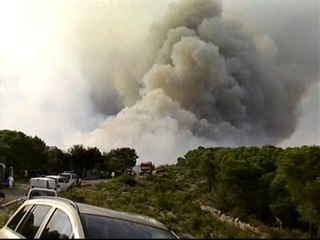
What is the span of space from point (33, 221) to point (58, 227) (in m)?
0.76

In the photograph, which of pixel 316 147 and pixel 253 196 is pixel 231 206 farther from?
pixel 316 147

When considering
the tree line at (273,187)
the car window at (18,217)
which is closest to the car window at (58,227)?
the car window at (18,217)

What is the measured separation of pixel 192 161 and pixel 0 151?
74.1 feet

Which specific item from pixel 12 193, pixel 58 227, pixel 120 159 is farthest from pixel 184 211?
Result: pixel 120 159

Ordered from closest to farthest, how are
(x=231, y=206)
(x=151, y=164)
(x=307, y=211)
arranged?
(x=307, y=211) → (x=231, y=206) → (x=151, y=164)

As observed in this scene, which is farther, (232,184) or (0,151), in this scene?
(0,151)

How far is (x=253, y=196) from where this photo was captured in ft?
115

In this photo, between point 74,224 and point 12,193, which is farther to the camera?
point 12,193

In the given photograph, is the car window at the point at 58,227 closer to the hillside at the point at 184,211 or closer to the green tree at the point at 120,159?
the hillside at the point at 184,211

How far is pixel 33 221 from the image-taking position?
612 cm

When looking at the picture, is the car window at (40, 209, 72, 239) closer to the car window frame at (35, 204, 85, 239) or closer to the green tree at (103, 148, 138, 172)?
the car window frame at (35, 204, 85, 239)

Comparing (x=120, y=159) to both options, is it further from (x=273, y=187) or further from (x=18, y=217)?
(x=18, y=217)

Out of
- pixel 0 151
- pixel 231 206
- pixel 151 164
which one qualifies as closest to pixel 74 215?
pixel 231 206

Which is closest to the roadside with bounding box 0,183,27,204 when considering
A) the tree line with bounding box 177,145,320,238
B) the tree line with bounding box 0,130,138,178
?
the tree line with bounding box 177,145,320,238
